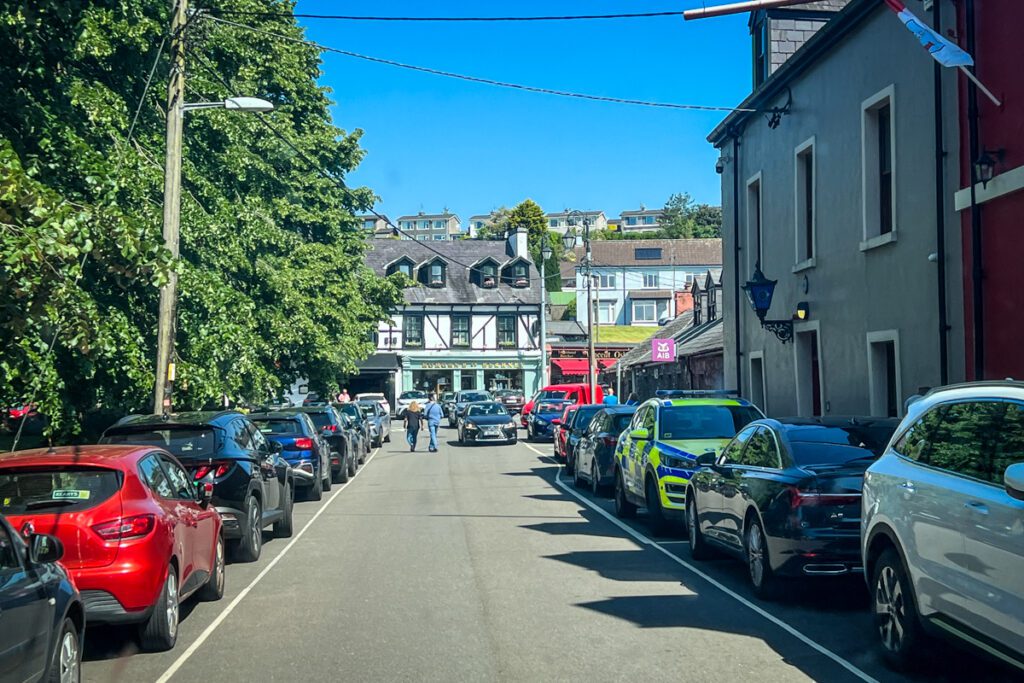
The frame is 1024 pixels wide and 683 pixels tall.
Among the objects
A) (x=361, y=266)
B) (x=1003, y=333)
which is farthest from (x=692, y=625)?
(x=361, y=266)

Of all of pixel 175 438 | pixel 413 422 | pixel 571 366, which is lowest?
pixel 413 422

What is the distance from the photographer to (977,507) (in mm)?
6207

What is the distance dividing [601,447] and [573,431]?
5.04 m

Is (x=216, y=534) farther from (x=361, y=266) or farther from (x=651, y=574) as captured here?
(x=361, y=266)

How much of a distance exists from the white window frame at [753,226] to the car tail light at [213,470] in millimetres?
14557

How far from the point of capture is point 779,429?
1041 cm

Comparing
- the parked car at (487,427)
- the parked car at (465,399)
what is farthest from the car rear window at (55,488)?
the parked car at (465,399)

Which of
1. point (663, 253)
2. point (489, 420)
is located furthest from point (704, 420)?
point (663, 253)

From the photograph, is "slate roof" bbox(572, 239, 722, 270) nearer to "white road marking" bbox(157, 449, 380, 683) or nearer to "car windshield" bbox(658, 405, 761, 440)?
"car windshield" bbox(658, 405, 761, 440)

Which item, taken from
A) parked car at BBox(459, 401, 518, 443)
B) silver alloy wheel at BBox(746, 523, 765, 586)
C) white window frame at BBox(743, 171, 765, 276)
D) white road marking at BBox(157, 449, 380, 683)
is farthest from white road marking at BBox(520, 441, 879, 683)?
parked car at BBox(459, 401, 518, 443)

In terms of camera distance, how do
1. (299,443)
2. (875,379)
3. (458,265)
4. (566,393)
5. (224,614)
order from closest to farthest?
1. (224,614)
2. (875,379)
3. (299,443)
4. (566,393)
5. (458,265)

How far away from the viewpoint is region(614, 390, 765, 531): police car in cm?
1388

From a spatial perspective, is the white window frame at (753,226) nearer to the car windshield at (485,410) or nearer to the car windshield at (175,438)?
the car windshield at (485,410)

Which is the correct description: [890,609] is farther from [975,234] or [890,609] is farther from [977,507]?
[975,234]
